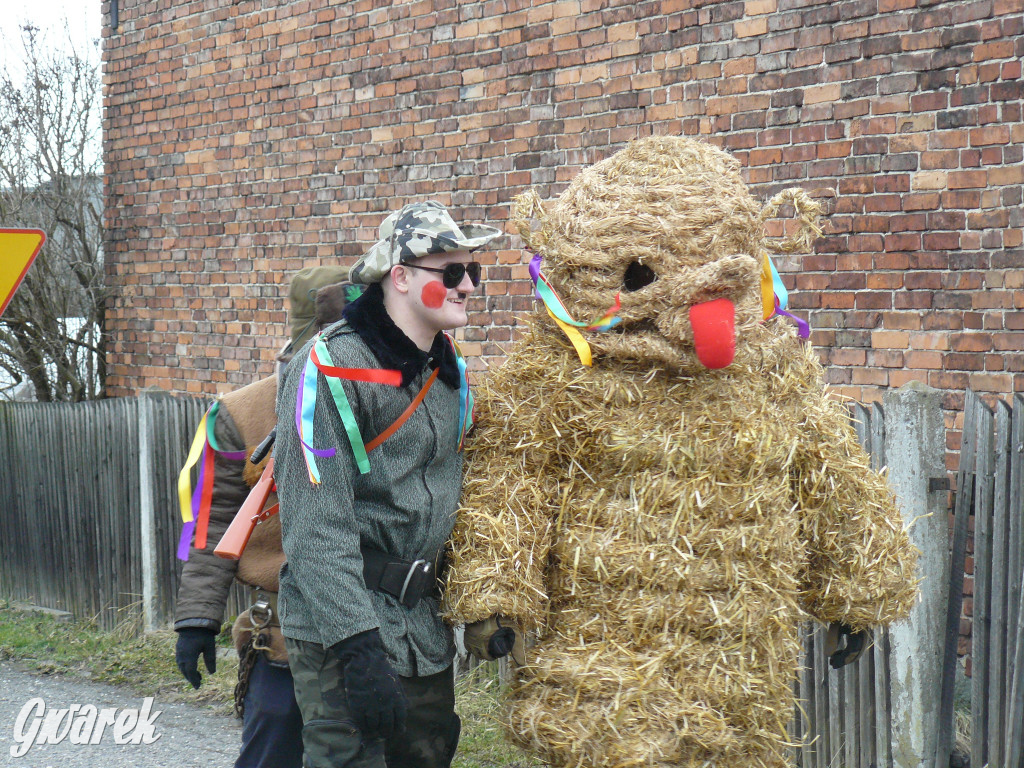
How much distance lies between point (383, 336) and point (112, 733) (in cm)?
364

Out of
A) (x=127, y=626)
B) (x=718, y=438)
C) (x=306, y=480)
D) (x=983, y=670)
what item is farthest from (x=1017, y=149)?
(x=127, y=626)

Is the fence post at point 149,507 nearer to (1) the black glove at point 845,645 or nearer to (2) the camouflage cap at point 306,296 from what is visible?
(2) the camouflage cap at point 306,296

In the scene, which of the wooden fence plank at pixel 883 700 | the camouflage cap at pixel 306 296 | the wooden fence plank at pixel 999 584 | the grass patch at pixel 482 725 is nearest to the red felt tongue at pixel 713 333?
the camouflage cap at pixel 306 296

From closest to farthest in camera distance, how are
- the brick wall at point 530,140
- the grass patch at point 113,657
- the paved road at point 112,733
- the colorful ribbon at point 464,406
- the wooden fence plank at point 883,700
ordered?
Answer: the colorful ribbon at point 464,406
the wooden fence plank at point 883,700
the brick wall at point 530,140
the paved road at point 112,733
the grass patch at point 113,657

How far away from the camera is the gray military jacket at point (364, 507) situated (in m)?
2.56

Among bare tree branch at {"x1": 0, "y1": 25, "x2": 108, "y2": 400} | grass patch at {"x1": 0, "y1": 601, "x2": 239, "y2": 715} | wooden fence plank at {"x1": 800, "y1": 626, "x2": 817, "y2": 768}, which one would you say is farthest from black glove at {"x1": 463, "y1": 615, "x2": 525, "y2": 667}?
bare tree branch at {"x1": 0, "y1": 25, "x2": 108, "y2": 400}

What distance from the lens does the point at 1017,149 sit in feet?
14.2

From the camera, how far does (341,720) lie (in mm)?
2613

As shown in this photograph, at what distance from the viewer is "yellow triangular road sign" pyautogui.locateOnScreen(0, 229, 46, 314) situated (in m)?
3.91

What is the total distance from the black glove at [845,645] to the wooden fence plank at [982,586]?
106cm

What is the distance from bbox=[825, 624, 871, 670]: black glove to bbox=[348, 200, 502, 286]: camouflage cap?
4.95ft

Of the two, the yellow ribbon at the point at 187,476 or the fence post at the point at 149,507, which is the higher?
the yellow ribbon at the point at 187,476

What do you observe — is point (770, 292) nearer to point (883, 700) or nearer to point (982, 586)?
point (982, 586)

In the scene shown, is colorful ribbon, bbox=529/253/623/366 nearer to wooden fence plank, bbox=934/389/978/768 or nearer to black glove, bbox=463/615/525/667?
black glove, bbox=463/615/525/667
